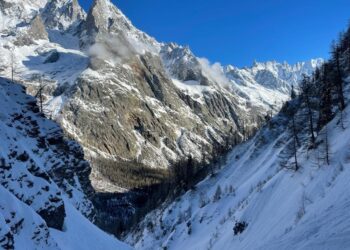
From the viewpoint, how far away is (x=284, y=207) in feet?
110

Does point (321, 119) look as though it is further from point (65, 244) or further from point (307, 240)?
point (307, 240)

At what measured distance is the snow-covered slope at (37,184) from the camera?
29141 mm

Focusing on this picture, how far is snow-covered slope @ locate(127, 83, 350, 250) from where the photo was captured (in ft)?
68.4

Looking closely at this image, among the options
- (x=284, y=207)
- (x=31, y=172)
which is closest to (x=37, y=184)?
(x=31, y=172)

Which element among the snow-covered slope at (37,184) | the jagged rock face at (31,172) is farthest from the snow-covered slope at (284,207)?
the jagged rock face at (31,172)

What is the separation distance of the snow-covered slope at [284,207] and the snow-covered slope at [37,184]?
13.1m

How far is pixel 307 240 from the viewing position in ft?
65.1

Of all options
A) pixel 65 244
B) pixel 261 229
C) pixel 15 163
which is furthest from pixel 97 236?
pixel 261 229

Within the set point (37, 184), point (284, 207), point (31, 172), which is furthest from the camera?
point (31, 172)

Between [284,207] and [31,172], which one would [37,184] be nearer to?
[31,172]

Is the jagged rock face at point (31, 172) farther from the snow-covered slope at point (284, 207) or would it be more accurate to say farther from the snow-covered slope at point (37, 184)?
the snow-covered slope at point (284, 207)

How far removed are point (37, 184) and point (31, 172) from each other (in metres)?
2.99

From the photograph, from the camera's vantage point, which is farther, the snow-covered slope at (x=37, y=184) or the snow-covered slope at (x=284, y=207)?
the snow-covered slope at (x=37, y=184)

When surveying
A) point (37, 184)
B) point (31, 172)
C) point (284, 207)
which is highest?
point (284, 207)
